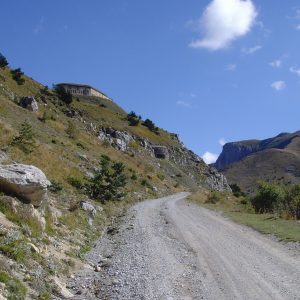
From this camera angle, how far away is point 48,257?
1252 centimetres

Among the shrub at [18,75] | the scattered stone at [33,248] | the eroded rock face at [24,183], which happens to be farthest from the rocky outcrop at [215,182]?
the scattered stone at [33,248]

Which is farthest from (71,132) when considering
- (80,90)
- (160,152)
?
(80,90)

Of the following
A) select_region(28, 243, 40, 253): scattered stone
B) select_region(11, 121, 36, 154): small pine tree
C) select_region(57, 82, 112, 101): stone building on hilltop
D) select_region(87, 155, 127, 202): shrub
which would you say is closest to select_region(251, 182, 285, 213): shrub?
select_region(87, 155, 127, 202): shrub

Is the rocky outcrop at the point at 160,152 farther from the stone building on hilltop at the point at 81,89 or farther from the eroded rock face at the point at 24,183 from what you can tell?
the eroded rock face at the point at 24,183

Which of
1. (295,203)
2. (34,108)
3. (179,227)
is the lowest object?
(179,227)

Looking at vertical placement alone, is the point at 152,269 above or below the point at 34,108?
below

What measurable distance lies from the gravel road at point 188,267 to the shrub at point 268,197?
20.4 metres

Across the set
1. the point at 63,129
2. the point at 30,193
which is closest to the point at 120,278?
the point at 30,193

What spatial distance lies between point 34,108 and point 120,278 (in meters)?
50.7

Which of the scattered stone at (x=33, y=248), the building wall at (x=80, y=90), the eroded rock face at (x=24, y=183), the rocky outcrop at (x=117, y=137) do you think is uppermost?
the building wall at (x=80, y=90)

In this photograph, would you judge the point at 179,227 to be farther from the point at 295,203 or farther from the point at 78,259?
the point at 295,203

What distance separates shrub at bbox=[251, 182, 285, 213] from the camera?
4100 centimetres

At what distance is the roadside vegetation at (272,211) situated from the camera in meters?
23.1

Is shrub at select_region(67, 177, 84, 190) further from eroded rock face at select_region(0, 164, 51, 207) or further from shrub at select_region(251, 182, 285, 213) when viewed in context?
shrub at select_region(251, 182, 285, 213)
